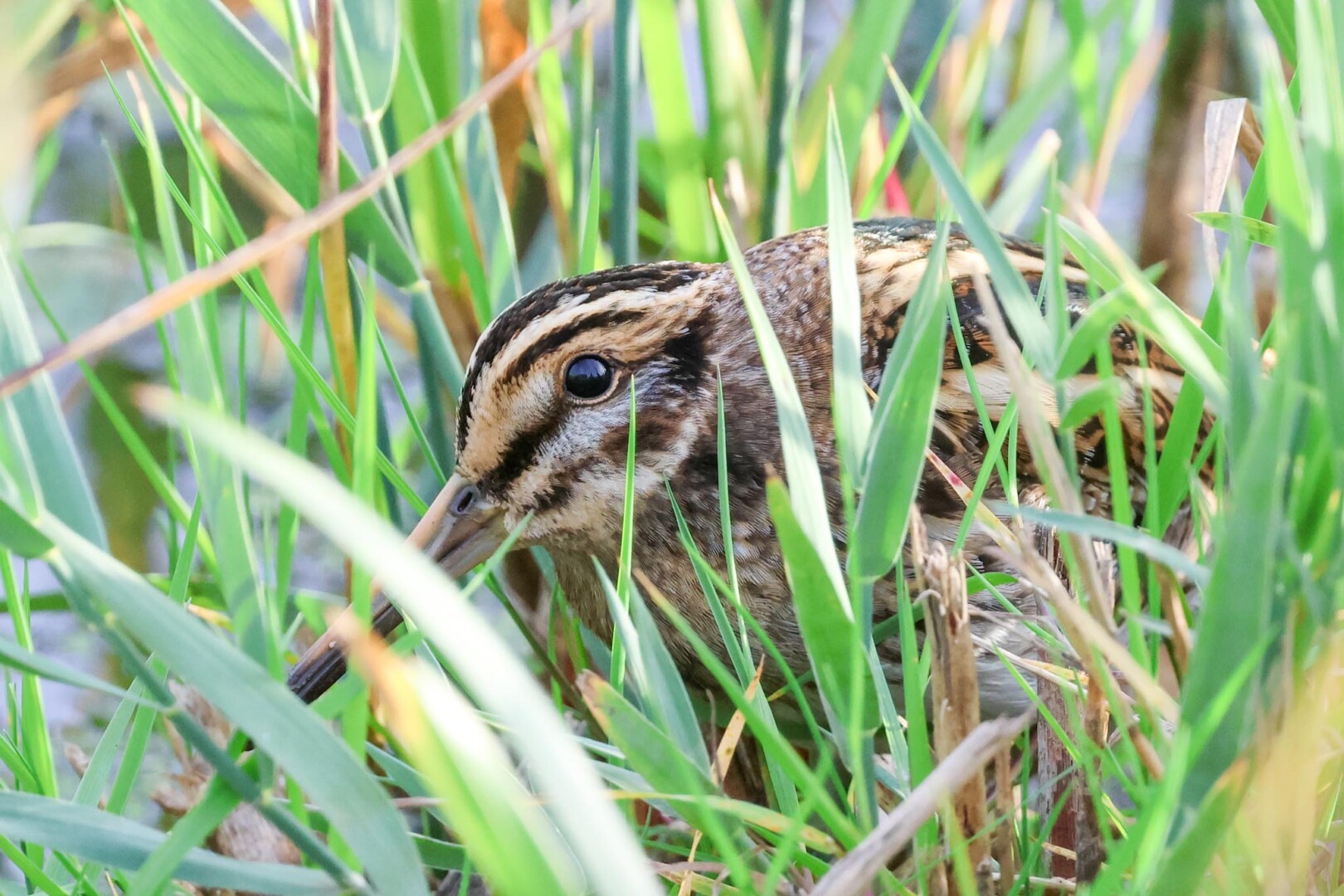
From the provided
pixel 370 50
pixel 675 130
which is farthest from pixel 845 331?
pixel 675 130

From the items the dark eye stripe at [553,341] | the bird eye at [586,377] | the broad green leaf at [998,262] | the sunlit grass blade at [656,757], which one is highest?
the broad green leaf at [998,262]

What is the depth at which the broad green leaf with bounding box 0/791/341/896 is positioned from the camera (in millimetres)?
999

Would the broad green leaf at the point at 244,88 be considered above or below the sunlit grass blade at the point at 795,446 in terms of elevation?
above

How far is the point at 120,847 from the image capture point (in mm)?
1020

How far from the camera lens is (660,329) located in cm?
164

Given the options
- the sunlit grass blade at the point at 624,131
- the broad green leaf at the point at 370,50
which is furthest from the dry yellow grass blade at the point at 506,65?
the broad green leaf at the point at 370,50

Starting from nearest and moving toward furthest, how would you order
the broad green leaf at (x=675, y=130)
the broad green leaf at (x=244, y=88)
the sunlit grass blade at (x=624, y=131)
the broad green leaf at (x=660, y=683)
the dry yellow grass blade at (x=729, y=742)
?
the broad green leaf at (x=660, y=683), the dry yellow grass blade at (x=729, y=742), the broad green leaf at (x=244, y=88), the sunlit grass blade at (x=624, y=131), the broad green leaf at (x=675, y=130)

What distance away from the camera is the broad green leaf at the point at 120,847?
100 cm

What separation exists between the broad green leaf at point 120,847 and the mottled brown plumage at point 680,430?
0.58m

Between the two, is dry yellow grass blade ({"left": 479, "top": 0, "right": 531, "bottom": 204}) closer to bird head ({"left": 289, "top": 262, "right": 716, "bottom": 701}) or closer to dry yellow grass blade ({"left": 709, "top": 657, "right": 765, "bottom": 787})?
bird head ({"left": 289, "top": 262, "right": 716, "bottom": 701})

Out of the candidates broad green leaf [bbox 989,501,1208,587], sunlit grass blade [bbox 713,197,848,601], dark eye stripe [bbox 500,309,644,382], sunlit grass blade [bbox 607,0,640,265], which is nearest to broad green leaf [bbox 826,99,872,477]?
sunlit grass blade [bbox 713,197,848,601]

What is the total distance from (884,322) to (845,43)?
81 cm

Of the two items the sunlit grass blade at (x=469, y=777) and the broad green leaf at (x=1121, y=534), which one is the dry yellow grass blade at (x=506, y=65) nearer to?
the broad green leaf at (x=1121, y=534)

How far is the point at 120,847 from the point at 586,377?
0.73 metres
